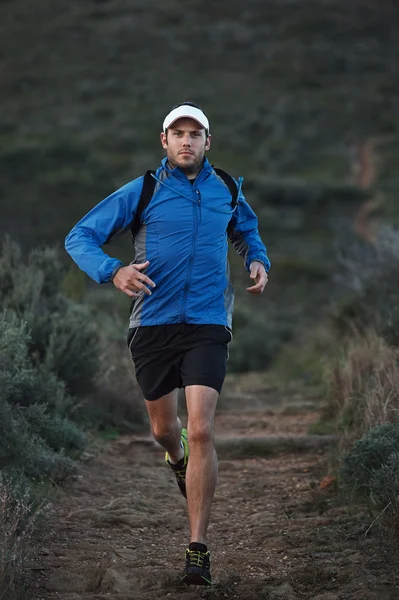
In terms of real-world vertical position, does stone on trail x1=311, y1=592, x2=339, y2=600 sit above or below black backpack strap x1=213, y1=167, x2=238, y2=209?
below

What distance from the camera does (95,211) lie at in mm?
5383

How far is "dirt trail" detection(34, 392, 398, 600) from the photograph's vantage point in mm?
4730

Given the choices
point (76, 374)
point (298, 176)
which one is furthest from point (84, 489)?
point (298, 176)

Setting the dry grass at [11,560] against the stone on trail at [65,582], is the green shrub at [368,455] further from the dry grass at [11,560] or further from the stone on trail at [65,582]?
the dry grass at [11,560]

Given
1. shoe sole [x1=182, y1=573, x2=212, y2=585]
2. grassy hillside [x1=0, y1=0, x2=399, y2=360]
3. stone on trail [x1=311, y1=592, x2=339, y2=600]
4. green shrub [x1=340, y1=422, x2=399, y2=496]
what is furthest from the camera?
grassy hillside [x1=0, y1=0, x2=399, y2=360]

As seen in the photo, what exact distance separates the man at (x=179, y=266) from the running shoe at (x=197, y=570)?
473mm

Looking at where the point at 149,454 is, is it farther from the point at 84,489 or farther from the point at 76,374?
the point at 84,489

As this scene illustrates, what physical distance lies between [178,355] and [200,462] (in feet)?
A: 2.10

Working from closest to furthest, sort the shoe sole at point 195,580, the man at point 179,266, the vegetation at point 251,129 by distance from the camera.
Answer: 1. the shoe sole at point 195,580
2. the man at point 179,266
3. the vegetation at point 251,129

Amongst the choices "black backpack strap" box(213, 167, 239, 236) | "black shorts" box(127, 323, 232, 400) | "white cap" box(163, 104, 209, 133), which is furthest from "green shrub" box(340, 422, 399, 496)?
"white cap" box(163, 104, 209, 133)

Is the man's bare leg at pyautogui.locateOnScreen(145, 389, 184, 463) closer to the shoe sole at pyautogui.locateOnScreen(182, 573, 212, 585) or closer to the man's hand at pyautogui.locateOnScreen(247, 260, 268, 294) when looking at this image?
the man's hand at pyautogui.locateOnScreen(247, 260, 268, 294)

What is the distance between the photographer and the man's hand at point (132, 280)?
196 inches

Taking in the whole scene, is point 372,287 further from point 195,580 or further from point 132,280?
point 195,580

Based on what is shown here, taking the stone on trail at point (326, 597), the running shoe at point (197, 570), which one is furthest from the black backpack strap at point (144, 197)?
the stone on trail at point (326, 597)
